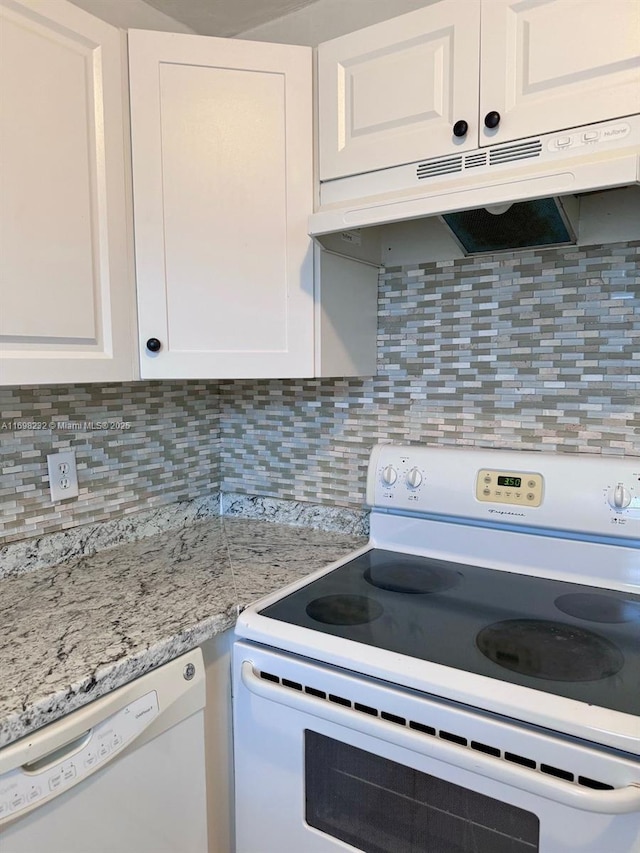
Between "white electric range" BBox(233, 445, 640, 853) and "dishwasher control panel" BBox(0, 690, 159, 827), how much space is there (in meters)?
0.21

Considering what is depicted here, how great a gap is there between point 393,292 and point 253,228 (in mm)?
433

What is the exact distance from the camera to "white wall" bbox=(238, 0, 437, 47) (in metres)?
1.43

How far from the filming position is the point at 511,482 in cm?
130

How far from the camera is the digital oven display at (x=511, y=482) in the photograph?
4.24ft

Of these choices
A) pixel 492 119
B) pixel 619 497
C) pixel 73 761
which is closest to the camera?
pixel 73 761

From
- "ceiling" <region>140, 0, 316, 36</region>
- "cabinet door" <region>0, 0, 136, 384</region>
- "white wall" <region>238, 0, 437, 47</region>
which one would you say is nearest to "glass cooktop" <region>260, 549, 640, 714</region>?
"cabinet door" <region>0, 0, 136, 384</region>

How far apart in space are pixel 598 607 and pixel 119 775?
3.06 feet

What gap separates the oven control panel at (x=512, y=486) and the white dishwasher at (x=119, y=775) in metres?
0.64

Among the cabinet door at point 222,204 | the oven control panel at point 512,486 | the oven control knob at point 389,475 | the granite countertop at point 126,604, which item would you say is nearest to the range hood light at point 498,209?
the cabinet door at point 222,204

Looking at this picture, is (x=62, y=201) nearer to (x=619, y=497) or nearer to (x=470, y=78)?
(x=470, y=78)

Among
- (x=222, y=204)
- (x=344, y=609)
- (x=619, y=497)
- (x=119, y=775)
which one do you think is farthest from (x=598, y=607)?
(x=222, y=204)

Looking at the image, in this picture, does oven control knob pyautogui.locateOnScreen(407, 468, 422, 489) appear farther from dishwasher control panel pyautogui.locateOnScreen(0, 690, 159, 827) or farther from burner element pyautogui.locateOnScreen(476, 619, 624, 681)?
dishwasher control panel pyautogui.locateOnScreen(0, 690, 159, 827)

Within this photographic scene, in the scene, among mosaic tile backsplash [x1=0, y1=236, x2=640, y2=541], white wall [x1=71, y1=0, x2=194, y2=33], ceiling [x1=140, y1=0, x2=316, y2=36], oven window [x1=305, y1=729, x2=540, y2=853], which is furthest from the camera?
ceiling [x1=140, y1=0, x2=316, y2=36]

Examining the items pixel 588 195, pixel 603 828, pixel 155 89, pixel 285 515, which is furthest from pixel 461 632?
pixel 155 89
